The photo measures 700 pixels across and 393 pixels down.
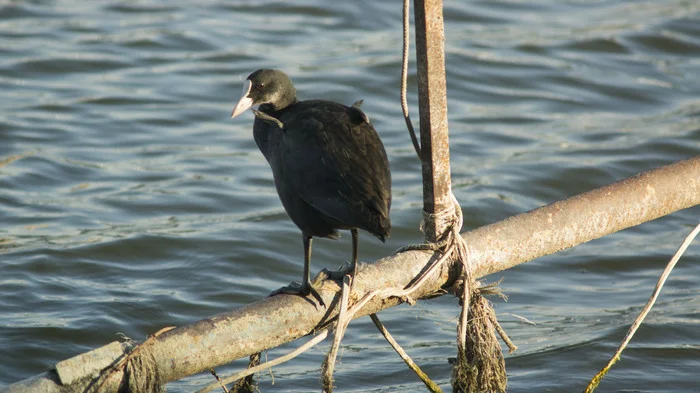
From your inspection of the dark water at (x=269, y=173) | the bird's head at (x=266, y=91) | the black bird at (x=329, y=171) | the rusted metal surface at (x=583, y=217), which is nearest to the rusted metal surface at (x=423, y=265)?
the rusted metal surface at (x=583, y=217)

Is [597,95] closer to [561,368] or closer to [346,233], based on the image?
[346,233]

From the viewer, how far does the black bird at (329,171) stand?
10.8ft

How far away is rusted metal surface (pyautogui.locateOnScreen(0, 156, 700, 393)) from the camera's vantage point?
282 centimetres

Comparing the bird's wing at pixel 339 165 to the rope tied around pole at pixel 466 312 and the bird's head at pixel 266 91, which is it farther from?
the bird's head at pixel 266 91

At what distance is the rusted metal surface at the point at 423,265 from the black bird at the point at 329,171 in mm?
120

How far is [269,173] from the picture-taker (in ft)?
25.3

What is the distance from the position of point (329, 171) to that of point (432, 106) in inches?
15.3

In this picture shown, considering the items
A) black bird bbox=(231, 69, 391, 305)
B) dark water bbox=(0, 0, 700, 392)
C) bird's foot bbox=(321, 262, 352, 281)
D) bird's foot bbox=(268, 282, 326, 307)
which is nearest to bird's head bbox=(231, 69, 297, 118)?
black bird bbox=(231, 69, 391, 305)

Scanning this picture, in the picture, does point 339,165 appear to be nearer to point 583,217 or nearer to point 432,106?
point 432,106

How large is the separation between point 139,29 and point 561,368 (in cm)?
683

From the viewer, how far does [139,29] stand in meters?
10.6

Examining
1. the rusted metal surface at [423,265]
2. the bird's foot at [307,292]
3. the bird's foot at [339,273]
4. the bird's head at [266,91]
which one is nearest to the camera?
the rusted metal surface at [423,265]

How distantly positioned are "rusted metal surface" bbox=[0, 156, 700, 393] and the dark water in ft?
4.63

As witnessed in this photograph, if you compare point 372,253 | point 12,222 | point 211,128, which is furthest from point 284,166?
point 211,128
